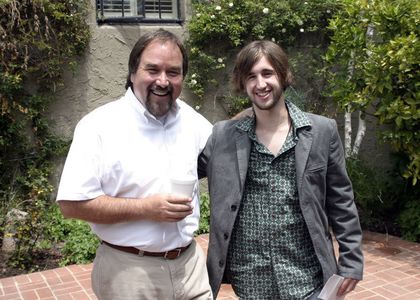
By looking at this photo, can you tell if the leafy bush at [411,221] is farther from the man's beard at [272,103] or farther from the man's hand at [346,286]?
the man's beard at [272,103]

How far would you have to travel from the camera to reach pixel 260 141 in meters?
2.37

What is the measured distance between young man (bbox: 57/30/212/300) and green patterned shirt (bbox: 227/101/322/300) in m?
0.25

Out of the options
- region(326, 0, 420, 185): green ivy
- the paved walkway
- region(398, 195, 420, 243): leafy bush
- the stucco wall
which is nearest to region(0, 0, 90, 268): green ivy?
the stucco wall

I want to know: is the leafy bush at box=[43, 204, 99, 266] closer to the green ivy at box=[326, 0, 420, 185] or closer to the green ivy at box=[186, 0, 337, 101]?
the green ivy at box=[186, 0, 337, 101]

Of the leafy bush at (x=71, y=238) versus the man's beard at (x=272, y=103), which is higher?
the man's beard at (x=272, y=103)

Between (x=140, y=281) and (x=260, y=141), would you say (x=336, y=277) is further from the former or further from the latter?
(x=140, y=281)

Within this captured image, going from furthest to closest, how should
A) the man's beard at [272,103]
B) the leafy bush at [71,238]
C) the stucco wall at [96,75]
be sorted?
1. the stucco wall at [96,75]
2. the leafy bush at [71,238]
3. the man's beard at [272,103]

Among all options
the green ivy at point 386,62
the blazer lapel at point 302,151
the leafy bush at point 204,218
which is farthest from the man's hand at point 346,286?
the leafy bush at point 204,218

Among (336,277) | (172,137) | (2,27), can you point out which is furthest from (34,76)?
(336,277)

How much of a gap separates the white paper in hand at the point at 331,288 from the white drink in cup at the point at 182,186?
79cm

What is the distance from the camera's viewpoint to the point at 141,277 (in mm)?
2188

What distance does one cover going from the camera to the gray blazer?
89.5 inches

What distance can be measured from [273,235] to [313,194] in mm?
263

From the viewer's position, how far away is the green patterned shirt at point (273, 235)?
2275 millimetres
